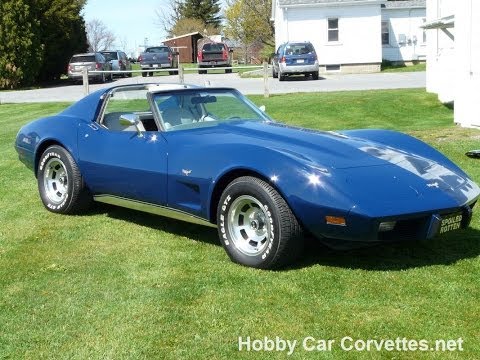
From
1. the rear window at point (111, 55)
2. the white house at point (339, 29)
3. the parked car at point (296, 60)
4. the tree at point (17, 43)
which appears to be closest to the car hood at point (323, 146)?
the parked car at point (296, 60)

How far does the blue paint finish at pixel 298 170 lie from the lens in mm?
4488

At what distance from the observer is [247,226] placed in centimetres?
500

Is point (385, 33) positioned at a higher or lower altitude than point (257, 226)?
higher

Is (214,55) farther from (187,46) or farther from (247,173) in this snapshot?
(247,173)

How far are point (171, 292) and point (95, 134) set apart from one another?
236cm

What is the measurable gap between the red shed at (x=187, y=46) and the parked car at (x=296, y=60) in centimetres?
3587

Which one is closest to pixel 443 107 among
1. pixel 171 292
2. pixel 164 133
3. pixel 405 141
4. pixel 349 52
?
pixel 405 141

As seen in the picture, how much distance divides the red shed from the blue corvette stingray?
59.3 m

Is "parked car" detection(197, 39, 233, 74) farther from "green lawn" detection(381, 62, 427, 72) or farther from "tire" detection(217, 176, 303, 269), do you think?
"tire" detection(217, 176, 303, 269)

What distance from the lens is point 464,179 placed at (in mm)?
5199

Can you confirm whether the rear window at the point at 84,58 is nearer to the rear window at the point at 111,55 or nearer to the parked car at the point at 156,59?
the parked car at the point at 156,59

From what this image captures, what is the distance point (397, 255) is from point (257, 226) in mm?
1106

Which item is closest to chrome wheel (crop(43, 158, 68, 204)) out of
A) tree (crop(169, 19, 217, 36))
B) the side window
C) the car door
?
the car door

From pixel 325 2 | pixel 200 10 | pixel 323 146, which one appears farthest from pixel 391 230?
pixel 200 10
